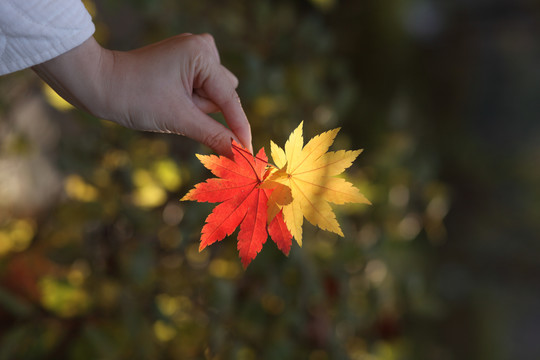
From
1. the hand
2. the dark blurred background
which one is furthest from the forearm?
the dark blurred background

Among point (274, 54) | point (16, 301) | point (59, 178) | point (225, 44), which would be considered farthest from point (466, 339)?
point (59, 178)

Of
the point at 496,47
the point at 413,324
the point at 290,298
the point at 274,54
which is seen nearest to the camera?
A: the point at 290,298

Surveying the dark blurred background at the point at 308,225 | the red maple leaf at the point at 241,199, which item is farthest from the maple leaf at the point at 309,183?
the dark blurred background at the point at 308,225

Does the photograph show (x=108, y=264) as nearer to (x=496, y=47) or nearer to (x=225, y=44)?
(x=225, y=44)

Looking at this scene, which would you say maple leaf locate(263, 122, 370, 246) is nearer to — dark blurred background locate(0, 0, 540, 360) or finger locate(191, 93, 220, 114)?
finger locate(191, 93, 220, 114)

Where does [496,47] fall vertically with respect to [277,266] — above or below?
above

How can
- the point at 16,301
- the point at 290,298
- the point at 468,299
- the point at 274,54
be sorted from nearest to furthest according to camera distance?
the point at 16,301, the point at 290,298, the point at 274,54, the point at 468,299

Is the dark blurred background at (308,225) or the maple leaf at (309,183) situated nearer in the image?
the maple leaf at (309,183)

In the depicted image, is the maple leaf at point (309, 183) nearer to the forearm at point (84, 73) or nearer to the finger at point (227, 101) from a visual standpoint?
the finger at point (227, 101)
